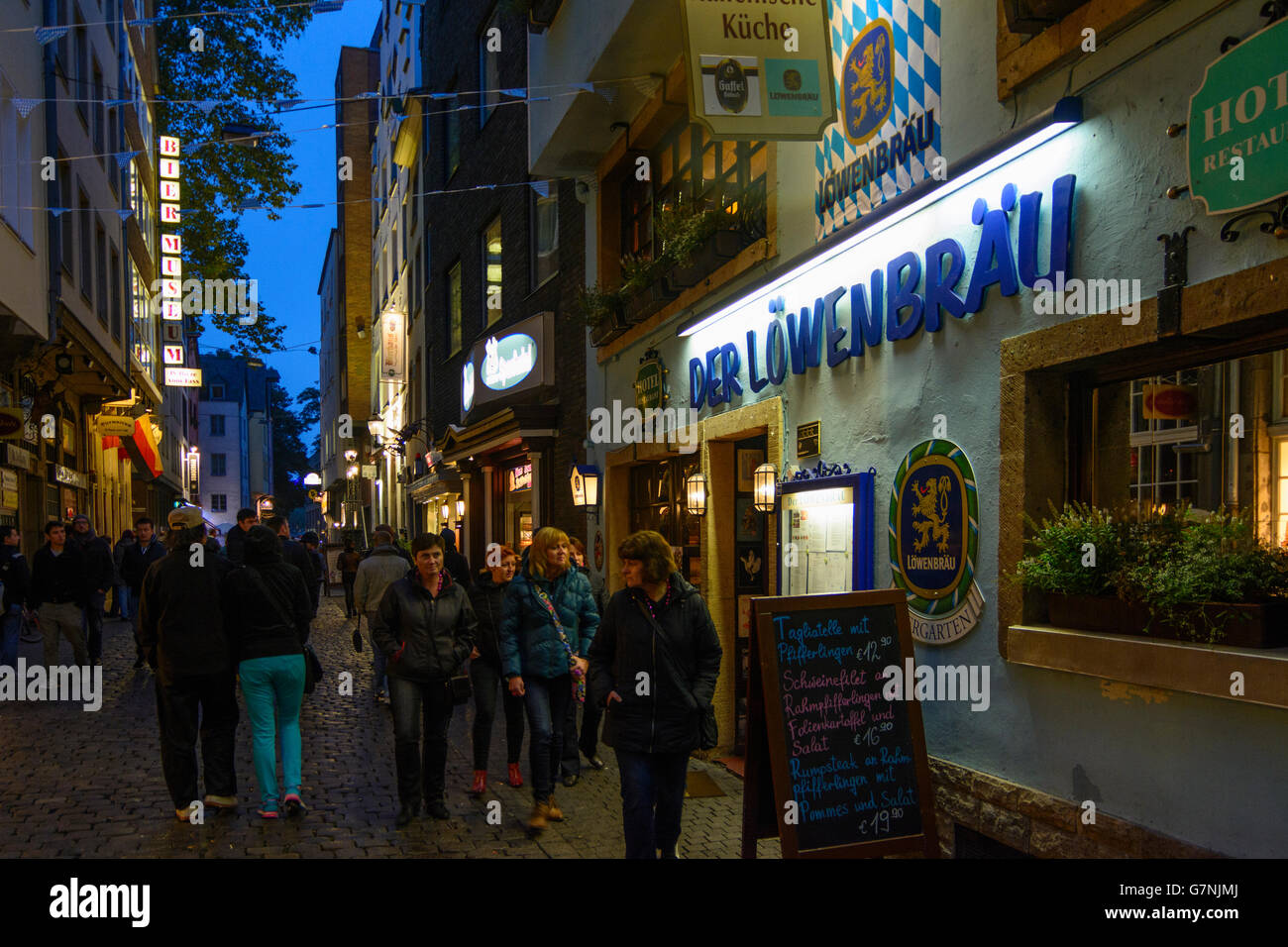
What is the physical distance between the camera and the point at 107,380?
19.2m

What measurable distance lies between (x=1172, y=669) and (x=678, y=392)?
641 cm

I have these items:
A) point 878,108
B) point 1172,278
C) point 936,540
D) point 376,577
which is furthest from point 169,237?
point 1172,278

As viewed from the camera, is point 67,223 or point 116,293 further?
point 116,293

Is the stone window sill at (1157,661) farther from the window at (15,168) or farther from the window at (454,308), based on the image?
the window at (454,308)

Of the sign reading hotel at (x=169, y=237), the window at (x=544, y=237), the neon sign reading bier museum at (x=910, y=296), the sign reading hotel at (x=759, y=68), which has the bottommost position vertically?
the neon sign reading bier museum at (x=910, y=296)

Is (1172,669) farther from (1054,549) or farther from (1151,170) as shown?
(1151,170)

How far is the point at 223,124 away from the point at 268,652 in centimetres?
1846

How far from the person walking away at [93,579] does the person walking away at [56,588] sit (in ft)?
0.39

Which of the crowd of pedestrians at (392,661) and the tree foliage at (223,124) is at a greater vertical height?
the tree foliage at (223,124)

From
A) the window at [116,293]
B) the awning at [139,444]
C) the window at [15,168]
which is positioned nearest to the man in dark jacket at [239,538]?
the window at [15,168]

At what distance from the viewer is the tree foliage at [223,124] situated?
21.7 meters

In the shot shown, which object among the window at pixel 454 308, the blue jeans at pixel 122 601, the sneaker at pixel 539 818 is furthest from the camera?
the window at pixel 454 308

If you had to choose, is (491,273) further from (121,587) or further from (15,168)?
(121,587)

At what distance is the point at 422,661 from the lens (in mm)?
6672
